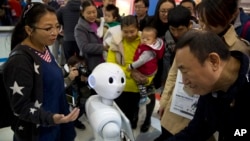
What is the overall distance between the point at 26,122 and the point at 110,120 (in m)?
0.49

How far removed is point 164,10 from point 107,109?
1.19 m

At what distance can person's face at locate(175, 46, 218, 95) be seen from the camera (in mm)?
953

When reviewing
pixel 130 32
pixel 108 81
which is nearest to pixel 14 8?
pixel 130 32

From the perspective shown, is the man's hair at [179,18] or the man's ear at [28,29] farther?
the man's hair at [179,18]

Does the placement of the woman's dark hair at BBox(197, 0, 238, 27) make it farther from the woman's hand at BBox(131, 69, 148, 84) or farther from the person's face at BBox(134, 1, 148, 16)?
the person's face at BBox(134, 1, 148, 16)

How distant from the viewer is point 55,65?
1505mm

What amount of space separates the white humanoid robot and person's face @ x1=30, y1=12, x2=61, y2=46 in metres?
0.48

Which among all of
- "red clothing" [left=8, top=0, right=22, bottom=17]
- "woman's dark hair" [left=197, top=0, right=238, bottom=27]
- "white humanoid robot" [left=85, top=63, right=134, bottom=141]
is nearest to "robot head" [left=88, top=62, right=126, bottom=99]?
"white humanoid robot" [left=85, top=63, right=134, bottom=141]

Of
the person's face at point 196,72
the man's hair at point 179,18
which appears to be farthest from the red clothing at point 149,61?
the person's face at point 196,72

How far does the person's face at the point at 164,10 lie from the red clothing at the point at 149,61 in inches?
13.4

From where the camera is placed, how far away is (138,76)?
2.30 metres

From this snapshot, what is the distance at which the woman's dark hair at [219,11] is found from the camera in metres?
1.20

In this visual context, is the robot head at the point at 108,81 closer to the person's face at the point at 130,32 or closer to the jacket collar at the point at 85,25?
the person's face at the point at 130,32

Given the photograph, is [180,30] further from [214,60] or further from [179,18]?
[214,60]
